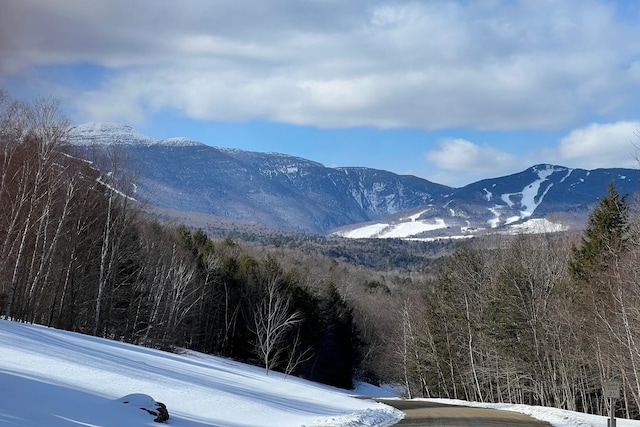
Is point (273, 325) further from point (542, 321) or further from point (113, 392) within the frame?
point (113, 392)

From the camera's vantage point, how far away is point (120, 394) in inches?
763

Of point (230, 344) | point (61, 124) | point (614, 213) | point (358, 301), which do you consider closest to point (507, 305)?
point (614, 213)

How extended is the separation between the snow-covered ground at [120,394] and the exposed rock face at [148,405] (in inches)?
2.0

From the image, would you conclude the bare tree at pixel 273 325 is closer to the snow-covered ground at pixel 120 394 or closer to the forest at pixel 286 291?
the forest at pixel 286 291

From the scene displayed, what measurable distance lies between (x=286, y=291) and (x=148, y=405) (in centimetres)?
5302

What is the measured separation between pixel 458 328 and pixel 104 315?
97.7 feet

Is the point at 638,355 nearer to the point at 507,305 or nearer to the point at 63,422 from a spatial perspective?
the point at 507,305

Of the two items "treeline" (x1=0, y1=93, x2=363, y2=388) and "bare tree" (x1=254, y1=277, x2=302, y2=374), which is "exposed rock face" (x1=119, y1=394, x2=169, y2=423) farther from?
"bare tree" (x1=254, y1=277, x2=302, y2=374)

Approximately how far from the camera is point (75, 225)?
40000 mm

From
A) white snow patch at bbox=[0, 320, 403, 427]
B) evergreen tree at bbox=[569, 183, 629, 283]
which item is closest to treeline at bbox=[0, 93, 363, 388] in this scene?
white snow patch at bbox=[0, 320, 403, 427]

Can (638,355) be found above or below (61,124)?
below

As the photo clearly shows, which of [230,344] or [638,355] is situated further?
[230,344]

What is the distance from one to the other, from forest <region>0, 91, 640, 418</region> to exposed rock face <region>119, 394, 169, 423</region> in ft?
52.6

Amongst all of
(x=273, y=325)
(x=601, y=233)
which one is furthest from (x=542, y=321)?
(x=273, y=325)
